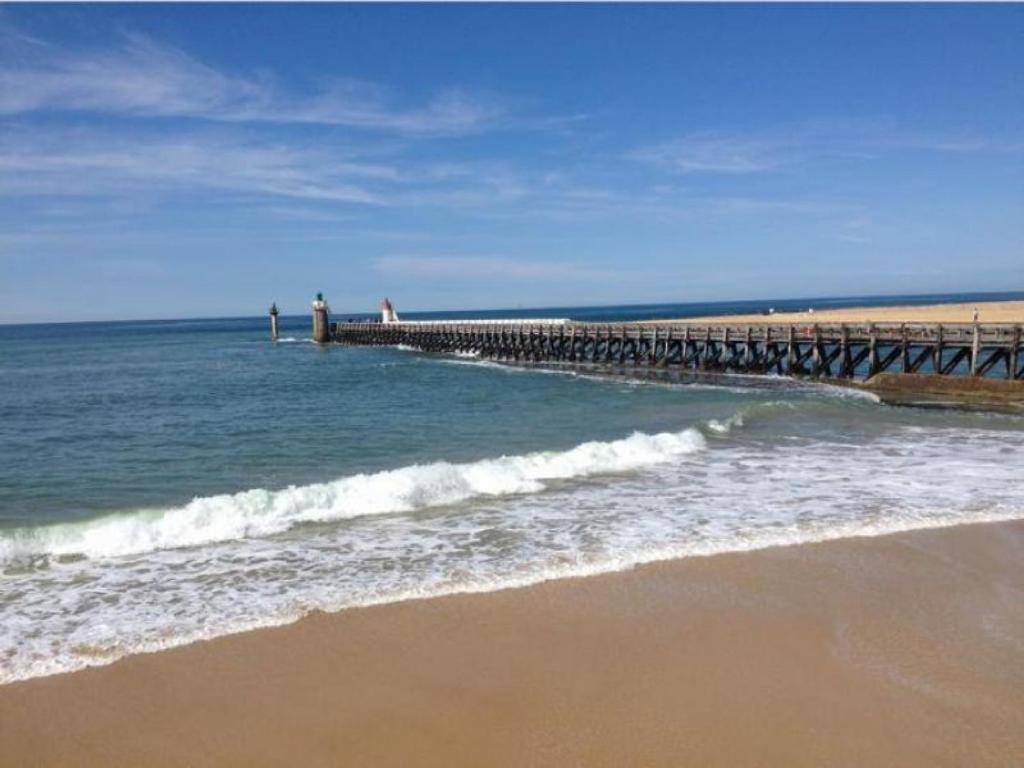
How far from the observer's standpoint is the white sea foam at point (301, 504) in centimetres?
1076

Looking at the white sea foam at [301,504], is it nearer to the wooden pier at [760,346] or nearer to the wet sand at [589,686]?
the wet sand at [589,686]

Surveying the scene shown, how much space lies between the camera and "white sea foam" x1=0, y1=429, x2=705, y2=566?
10.8 metres

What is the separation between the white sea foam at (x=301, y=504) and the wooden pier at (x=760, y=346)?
649 inches

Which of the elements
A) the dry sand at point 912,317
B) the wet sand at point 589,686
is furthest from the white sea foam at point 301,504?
the dry sand at point 912,317

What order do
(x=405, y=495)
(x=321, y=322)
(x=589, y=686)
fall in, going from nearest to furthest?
(x=589, y=686) < (x=405, y=495) < (x=321, y=322)

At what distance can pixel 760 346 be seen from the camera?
4388 centimetres

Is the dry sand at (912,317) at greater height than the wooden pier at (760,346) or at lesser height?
greater

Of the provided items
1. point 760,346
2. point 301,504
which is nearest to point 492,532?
point 301,504

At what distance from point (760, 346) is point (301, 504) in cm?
3613

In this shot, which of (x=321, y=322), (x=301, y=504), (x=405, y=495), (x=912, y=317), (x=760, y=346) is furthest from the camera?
(x=321, y=322)

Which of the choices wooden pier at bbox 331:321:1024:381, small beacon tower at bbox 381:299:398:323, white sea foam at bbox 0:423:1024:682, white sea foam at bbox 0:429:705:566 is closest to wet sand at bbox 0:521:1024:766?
white sea foam at bbox 0:423:1024:682

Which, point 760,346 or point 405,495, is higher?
point 760,346

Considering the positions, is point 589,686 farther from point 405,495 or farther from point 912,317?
point 912,317

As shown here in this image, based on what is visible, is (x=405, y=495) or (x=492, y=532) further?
(x=405, y=495)
